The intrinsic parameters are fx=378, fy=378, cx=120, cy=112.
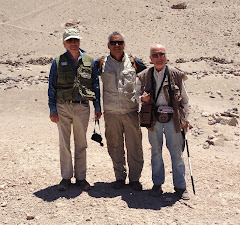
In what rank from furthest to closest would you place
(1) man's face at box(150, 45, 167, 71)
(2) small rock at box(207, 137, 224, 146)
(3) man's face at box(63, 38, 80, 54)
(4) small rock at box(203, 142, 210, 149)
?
1. (2) small rock at box(207, 137, 224, 146)
2. (4) small rock at box(203, 142, 210, 149)
3. (3) man's face at box(63, 38, 80, 54)
4. (1) man's face at box(150, 45, 167, 71)

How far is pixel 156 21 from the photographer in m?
30.2

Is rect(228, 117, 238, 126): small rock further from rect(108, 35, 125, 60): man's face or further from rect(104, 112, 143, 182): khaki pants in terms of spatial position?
rect(108, 35, 125, 60): man's face

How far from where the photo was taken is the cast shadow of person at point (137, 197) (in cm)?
450

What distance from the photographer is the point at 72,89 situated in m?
4.46

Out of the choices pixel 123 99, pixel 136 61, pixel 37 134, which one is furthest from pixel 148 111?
pixel 37 134

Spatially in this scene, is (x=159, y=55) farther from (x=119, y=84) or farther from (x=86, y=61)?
(x=86, y=61)

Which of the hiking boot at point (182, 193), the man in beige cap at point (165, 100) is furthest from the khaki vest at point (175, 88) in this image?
the hiking boot at point (182, 193)

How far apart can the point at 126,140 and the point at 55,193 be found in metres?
1.11

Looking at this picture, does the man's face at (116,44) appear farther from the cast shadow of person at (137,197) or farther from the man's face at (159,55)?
the cast shadow of person at (137,197)

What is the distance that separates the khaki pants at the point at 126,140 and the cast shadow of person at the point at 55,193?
584 mm

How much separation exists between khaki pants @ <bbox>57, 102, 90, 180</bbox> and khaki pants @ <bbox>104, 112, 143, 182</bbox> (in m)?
0.31

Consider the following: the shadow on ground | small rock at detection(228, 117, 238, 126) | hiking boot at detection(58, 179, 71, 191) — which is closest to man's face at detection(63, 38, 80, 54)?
hiking boot at detection(58, 179, 71, 191)

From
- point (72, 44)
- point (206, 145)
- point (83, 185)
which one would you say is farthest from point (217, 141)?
point (72, 44)

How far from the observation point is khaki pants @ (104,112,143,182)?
4672 millimetres
